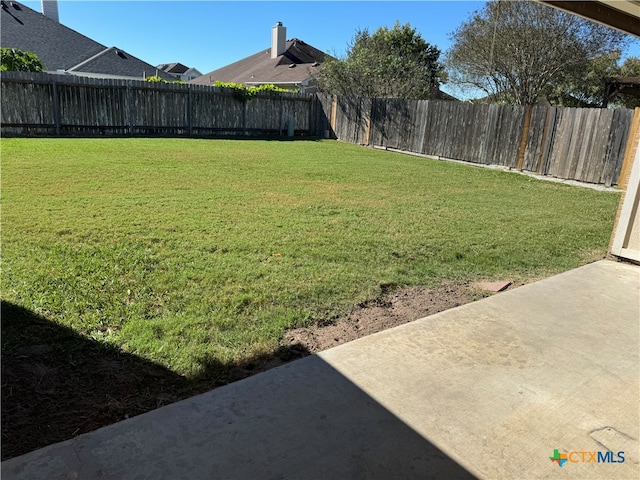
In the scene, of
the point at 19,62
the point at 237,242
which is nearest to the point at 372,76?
the point at 19,62

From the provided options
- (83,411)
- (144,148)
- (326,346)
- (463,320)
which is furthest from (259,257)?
(144,148)

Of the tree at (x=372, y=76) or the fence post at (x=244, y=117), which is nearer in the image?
the fence post at (x=244, y=117)

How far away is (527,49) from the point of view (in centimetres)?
2212

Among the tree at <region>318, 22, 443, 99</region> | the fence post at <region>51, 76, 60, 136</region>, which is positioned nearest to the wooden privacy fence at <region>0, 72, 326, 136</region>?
the fence post at <region>51, 76, 60, 136</region>

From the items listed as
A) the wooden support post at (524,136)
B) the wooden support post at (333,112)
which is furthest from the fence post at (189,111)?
the wooden support post at (524,136)

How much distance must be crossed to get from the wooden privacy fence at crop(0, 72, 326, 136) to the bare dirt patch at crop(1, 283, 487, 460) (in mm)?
14329

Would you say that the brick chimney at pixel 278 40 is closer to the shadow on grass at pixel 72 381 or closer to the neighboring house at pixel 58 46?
the neighboring house at pixel 58 46

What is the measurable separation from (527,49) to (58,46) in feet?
80.5

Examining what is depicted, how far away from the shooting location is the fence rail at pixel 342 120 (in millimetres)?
11430

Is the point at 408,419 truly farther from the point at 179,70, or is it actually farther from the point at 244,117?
the point at 179,70

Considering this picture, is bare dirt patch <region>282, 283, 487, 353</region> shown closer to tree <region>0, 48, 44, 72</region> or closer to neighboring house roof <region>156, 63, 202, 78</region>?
tree <region>0, 48, 44, 72</region>

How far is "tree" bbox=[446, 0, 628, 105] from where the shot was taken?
69.1 feet

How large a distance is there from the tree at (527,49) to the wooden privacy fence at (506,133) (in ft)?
30.8

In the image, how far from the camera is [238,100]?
19.0 meters
